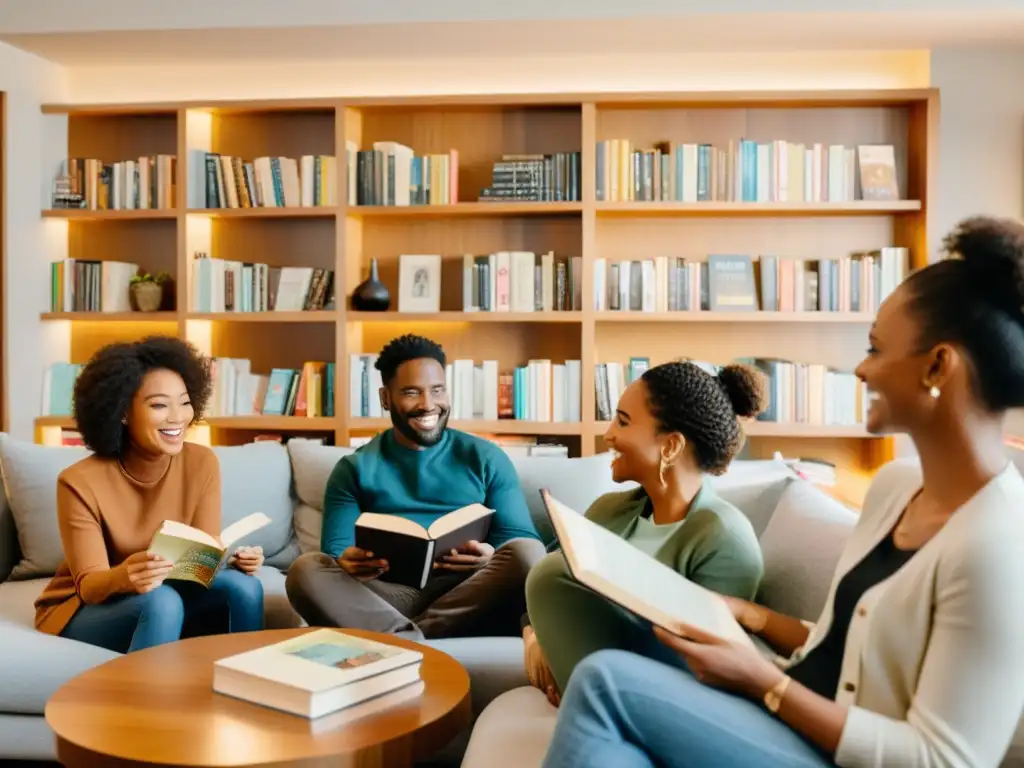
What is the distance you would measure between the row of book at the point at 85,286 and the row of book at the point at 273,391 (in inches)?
20.9

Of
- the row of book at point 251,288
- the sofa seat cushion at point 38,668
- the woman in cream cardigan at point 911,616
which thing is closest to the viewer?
the woman in cream cardigan at point 911,616

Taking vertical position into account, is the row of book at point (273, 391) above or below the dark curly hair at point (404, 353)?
below

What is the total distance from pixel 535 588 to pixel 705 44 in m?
3.00

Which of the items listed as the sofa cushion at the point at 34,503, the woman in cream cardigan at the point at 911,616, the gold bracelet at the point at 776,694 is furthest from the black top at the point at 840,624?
the sofa cushion at the point at 34,503

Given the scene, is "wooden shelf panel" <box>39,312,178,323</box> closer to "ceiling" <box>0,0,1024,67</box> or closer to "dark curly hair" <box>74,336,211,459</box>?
"ceiling" <box>0,0,1024,67</box>

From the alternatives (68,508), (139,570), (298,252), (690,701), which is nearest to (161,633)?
(139,570)

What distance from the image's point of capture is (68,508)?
8.18 feet

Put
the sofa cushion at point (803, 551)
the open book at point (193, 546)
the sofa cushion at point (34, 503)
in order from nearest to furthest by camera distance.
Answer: the sofa cushion at point (803, 551), the open book at point (193, 546), the sofa cushion at point (34, 503)

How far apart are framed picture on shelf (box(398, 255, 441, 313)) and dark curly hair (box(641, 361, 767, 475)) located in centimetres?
254

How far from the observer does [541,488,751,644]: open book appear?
53.2 inches

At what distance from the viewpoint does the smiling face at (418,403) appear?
9.52 ft

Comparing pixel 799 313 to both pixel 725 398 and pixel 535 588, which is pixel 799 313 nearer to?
pixel 725 398

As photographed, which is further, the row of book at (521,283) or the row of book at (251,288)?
the row of book at (251,288)

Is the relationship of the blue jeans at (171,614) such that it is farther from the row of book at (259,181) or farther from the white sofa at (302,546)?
the row of book at (259,181)
